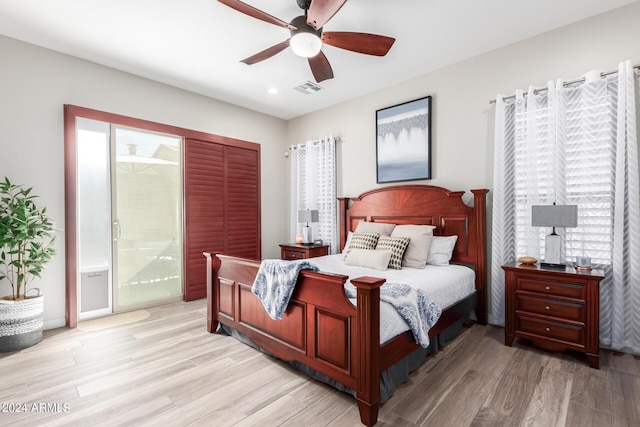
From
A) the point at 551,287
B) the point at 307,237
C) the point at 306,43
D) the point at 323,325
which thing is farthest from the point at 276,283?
the point at 307,237

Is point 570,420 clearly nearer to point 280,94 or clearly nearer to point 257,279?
point 257,279

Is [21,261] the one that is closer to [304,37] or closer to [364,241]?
[304,37]

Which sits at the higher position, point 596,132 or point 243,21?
point 243,21

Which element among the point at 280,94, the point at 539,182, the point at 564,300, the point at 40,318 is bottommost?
the point at 40,318

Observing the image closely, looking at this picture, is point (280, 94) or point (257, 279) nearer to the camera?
point (257, 279)

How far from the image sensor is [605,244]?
266cm

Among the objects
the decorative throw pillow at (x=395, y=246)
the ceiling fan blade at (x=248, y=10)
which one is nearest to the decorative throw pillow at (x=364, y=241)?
the decorative throw pillow at (x=395, y=246)

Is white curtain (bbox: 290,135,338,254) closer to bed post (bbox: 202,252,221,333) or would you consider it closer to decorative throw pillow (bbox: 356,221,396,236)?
decorative throw pillow (bbox: 356,221,396,236)

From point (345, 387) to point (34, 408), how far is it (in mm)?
1962

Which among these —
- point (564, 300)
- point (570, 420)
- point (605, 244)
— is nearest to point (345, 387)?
point (570, 420)

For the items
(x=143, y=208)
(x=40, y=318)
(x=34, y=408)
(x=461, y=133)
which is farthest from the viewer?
(x=143, y=208)

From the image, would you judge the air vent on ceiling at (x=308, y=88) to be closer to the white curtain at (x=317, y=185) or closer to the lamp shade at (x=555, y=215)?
the white curtain at (x=317, y=185)

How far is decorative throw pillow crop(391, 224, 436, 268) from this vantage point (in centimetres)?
317

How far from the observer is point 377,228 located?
3770mm
